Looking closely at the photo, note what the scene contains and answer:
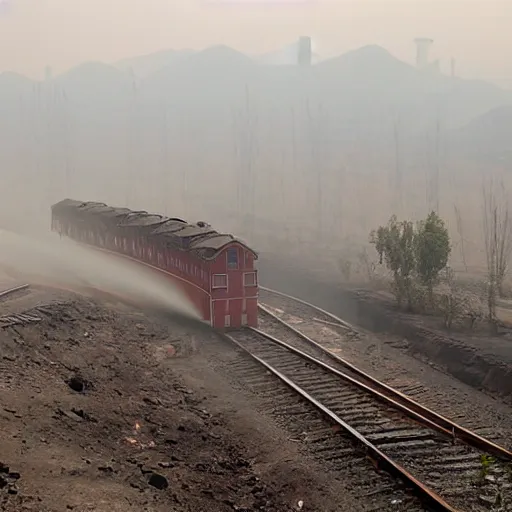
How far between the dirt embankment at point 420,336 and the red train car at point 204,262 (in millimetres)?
5164

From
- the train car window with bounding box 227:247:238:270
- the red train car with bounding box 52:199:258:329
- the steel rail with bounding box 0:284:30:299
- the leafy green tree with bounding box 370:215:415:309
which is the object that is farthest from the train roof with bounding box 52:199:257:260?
the leafy green tree with bounding box 370:215:415:309

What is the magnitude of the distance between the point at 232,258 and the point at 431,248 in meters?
7.99

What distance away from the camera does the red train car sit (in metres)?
18.5

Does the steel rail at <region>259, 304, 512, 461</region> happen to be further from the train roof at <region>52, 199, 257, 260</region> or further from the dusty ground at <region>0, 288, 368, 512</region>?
the train roof at <region>52, 199, 257, 260</region>

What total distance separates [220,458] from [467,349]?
31.6 ft

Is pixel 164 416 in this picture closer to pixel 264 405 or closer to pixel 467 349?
pixel 264 405

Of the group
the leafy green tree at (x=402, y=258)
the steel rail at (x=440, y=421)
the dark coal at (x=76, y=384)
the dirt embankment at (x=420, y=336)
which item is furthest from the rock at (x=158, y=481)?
the leafy green tree at (x=402, y=258)

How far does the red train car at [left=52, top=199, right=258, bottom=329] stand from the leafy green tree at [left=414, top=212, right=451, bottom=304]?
256 inches

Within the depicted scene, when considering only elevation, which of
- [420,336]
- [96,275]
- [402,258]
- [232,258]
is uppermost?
[232,258]

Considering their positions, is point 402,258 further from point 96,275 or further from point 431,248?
point 96,275

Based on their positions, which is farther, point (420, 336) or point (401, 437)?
point (420, 336)

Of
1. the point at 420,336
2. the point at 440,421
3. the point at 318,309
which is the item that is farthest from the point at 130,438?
the point at 318,309

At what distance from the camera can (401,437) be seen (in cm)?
1051

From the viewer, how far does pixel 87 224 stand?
3159 centimetres
